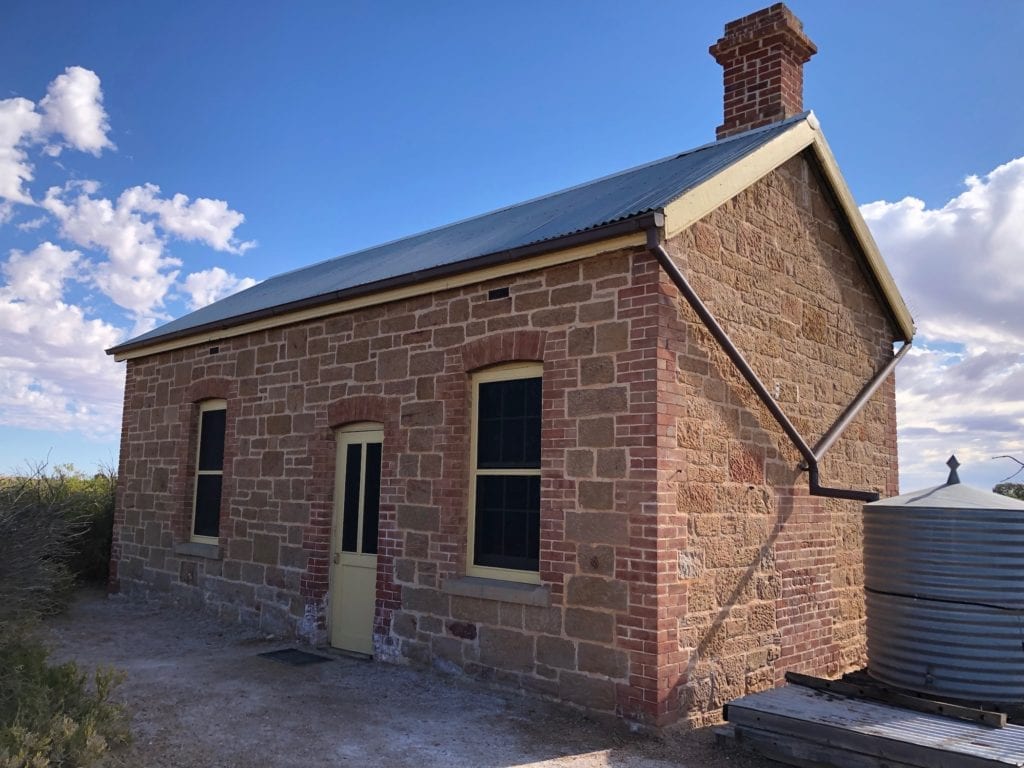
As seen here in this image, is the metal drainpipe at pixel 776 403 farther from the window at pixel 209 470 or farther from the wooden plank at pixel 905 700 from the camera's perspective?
the window at pixel 209 470

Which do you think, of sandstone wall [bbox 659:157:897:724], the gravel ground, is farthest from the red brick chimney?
the gravel ground

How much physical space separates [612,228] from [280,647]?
225 inches

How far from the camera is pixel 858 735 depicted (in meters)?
5.12

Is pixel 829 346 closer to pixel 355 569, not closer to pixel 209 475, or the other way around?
pixel 355 569

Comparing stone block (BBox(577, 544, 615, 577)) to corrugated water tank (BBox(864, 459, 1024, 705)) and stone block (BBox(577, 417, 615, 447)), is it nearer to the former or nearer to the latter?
stone block (BBox(577, 417, 615, 447))

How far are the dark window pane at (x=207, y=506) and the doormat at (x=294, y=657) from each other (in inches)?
108

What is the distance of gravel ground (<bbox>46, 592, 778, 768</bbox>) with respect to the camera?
5.34 metres

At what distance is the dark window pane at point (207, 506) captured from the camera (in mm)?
10711

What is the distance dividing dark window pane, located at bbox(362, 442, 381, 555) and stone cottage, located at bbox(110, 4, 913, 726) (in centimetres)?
2

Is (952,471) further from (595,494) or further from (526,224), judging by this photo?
(526,224)

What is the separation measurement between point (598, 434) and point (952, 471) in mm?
3088

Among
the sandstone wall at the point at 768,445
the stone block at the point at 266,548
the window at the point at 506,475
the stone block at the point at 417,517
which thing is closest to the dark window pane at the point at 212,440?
the stone block at the point at 266,548

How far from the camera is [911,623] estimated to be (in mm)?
6184

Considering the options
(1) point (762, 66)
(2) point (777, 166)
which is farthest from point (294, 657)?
(1) point (762, 66)
